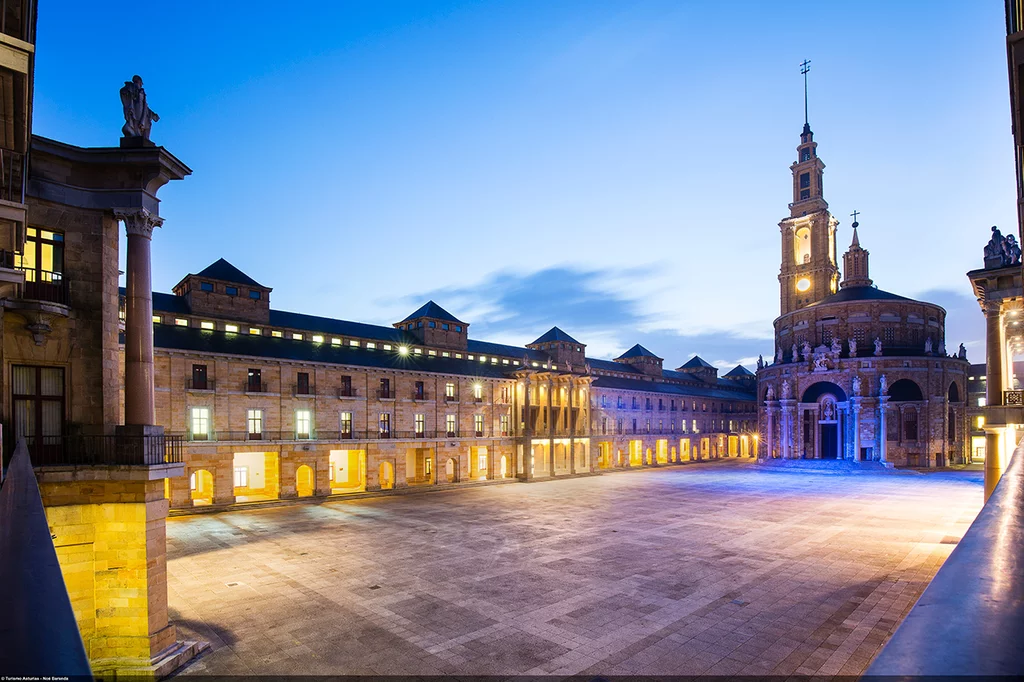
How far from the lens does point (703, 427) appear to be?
85.6 metres

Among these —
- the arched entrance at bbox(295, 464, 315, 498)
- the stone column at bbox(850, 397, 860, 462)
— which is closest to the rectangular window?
the arched entrance at bbox(295, 464, 315, 498)

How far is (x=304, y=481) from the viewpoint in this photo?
4278cm

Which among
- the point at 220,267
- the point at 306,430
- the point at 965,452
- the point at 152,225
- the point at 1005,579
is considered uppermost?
the point at 220,267

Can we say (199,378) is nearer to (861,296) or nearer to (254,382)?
(254,382)

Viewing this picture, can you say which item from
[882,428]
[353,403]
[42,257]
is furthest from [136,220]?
[882,428]

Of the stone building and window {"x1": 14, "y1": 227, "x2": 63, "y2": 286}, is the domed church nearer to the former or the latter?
the stone building

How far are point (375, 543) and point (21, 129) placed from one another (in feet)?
69.1

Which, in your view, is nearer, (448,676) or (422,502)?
(448,676)

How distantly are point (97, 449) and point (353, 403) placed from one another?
29.8 m

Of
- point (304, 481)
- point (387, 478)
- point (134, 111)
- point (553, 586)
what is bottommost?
point (387, 478)

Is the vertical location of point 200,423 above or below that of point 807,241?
below

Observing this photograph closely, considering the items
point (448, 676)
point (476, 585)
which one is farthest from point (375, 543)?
point (448, 676)

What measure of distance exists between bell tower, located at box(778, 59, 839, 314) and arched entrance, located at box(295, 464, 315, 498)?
272 feet

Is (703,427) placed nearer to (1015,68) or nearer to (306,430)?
(306,430)
